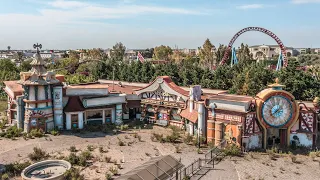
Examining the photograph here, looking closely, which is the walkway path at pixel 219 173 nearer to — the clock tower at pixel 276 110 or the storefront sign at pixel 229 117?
the storefront sign at pixel 229 117

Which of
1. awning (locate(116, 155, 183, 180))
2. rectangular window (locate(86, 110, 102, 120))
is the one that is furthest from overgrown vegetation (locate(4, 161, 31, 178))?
rectangular window (locate(86, 110, 102, 120))

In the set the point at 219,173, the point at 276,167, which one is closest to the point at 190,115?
the point at 219,173

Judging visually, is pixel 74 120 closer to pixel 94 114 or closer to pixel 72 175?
pixel 94 114

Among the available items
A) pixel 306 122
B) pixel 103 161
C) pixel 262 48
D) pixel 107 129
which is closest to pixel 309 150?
pixel 306 122

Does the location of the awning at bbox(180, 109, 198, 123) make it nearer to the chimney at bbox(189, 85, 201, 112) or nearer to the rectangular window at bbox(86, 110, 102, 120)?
the chimney at bbox(189, 85, 201, 112)

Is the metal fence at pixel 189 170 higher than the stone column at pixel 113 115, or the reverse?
the stone column at pixel 113 115

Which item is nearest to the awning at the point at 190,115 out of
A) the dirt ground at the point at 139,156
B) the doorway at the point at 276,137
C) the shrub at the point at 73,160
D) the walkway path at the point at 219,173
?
the dirt ground at the point at 139,156
